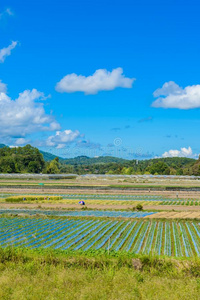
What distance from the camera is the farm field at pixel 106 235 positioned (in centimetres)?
2633

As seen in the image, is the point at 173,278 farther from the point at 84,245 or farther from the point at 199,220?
the point at 199,220

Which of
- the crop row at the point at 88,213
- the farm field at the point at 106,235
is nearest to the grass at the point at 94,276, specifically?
the farm field at the point at 106,235

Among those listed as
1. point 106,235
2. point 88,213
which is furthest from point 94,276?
point 88,213

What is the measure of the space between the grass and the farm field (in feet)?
14.3

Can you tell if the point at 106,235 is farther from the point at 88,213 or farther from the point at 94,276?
the point at 94,276

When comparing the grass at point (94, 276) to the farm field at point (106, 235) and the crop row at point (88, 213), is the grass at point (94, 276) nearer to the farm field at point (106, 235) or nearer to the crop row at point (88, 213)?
the farm field at point (106, 235)

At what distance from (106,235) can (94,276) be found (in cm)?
1462

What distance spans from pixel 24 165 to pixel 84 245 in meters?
141

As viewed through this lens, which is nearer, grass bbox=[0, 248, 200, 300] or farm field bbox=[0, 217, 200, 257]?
grass bbox=[0, 248, 200, 300]

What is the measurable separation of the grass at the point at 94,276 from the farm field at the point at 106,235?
4344 mm

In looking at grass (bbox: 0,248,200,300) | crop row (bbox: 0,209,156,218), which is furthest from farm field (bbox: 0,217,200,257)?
grass (bbox: 0,248,200,300)

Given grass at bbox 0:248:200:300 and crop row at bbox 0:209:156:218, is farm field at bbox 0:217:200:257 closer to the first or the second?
crop row at bbox 0:209:156:218

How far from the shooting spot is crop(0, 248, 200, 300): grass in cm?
1432

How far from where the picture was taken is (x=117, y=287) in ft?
49.5
